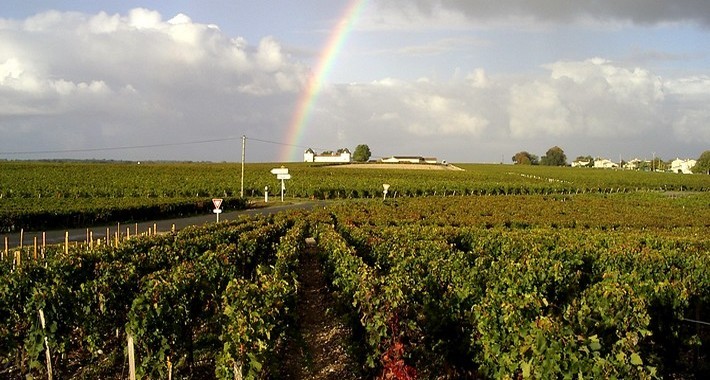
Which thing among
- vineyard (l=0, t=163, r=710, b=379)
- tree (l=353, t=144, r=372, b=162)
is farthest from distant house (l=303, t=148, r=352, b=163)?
vineyard (l=0, t=163, r=710, b=379)

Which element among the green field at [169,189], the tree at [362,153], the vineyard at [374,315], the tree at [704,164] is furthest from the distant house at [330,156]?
the vineyard at [374,315]

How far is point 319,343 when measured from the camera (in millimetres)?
13484

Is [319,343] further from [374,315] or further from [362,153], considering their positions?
[362,153]

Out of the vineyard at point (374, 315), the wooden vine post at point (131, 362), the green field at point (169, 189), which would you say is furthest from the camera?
the green field at point (169, 189)

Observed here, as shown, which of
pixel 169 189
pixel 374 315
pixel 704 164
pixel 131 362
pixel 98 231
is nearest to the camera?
pixel 131 362

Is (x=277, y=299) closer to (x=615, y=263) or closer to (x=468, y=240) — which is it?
(x=615, y=263)

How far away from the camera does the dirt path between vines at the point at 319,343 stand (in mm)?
11414

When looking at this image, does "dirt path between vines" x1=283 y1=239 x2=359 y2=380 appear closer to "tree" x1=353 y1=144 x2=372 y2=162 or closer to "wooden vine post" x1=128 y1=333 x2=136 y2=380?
"wooden vine post" x1=128 y1=333 x2=136 y2=380

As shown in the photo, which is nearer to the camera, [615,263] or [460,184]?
[615,263]

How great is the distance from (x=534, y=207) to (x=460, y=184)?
38.1m

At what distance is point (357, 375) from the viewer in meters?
11.1

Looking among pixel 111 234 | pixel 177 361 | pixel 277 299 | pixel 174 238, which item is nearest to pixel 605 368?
pixel 277 299

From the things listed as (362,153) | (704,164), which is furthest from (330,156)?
(704,164)

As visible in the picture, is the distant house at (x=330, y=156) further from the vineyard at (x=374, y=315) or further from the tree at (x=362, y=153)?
the vineyard at (x=374, y=315)
